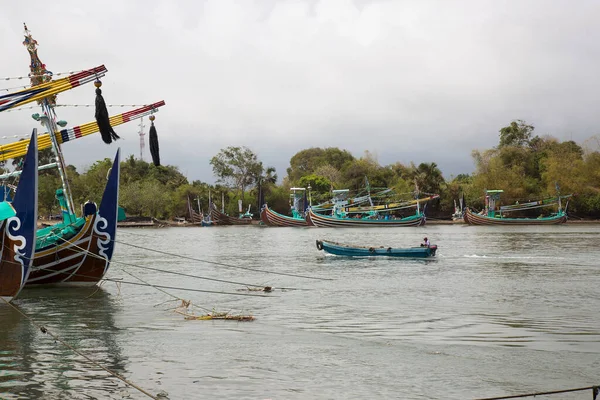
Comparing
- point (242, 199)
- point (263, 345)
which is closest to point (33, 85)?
point (263, 345)

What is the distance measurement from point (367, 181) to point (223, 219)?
26.4 meters

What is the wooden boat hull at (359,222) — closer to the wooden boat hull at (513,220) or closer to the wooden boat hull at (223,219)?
the wooden boat hull at (513,220)

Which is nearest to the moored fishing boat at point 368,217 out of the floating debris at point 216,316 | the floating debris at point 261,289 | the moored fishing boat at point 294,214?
the moored fishing boat at point 294,214

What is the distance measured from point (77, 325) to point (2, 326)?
1750 mm

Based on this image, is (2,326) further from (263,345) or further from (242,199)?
(242,199)

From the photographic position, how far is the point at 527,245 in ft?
171

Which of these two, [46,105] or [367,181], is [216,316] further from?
[367,181]

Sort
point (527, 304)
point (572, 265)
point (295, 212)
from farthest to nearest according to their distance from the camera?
point (295, 212) < point (572, 265) < point (527, 304)


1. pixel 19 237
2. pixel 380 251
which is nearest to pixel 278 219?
pixel 380 251

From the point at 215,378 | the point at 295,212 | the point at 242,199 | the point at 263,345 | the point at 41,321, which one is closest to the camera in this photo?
the point at 215,378

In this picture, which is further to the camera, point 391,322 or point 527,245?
point 527,245

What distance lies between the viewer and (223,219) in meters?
111

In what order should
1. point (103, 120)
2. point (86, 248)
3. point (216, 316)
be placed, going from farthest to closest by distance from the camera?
point (86, 248) < point (103, 120) < point (216, 316)

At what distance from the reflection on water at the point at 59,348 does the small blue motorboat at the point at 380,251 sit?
1774cm
